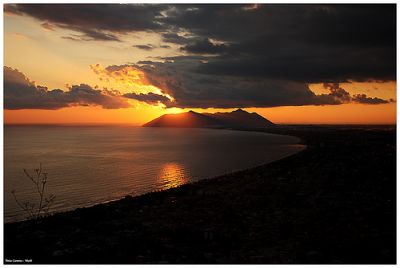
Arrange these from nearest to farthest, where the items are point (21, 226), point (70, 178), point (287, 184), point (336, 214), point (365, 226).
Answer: point (365, 226)
point (21, 226)
point (336, 214)
point (287, 184)
point (70, 178)

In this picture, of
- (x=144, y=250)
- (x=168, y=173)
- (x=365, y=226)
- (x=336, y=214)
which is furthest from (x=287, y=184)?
(x=168, y=173)

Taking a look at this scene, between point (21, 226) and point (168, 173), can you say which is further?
point (168, 173)

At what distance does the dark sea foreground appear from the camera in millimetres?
11312

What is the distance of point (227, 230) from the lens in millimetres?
14195

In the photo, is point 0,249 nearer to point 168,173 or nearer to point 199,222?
point 199,222

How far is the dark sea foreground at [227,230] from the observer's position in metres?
11.3

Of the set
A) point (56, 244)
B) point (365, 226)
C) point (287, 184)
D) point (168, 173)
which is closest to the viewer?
point (56, 244)

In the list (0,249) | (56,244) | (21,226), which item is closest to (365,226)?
(56,244)

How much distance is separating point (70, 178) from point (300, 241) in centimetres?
3618

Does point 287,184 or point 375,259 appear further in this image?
point 287,184

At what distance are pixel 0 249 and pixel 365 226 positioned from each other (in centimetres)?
1322

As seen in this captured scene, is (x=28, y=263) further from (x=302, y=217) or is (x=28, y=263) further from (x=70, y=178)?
(x=70, y=178)

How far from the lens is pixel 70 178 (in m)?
43.1

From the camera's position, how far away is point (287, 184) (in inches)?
994
